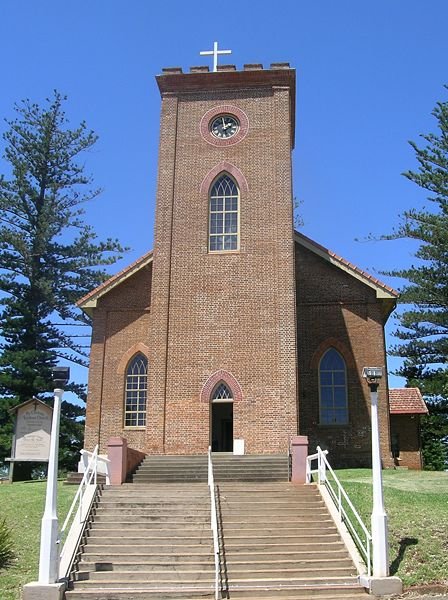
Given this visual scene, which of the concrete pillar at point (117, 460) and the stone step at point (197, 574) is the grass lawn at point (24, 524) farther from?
the concrete pillar at point (117, 460)

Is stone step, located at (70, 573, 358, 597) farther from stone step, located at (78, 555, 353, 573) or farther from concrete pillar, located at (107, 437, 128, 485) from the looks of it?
concrete pillar, located at (107, 437, 128, 485)

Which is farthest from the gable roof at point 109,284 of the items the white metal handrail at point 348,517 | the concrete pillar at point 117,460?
the white metal handrail at point 348,517

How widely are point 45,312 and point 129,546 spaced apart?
2592 centimetres

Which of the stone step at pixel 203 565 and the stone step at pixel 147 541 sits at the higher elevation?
the stone step at pixel 147 541

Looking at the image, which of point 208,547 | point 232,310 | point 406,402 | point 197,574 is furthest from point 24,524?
point 406,402

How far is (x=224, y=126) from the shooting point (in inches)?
969

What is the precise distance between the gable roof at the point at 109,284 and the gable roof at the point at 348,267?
19.0 feet

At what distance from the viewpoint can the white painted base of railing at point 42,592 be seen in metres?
11.0

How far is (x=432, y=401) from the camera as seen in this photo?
1345 inches

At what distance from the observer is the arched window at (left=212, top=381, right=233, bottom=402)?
71.4ft

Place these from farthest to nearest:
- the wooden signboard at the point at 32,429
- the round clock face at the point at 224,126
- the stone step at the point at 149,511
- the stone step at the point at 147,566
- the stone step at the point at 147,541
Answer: the round clock face at the point at 224,126 → the wooden signboard at the point at 32,429 → the stone step at the point at 149,511 → the stone step at the point at 147,541 → the stone step at the point at 147,566

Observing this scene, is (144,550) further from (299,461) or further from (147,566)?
(299,461)

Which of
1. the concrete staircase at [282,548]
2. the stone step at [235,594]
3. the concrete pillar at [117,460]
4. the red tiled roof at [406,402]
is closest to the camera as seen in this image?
the stone step at [235,594]

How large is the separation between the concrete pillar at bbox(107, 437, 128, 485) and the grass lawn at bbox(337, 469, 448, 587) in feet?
18.5
